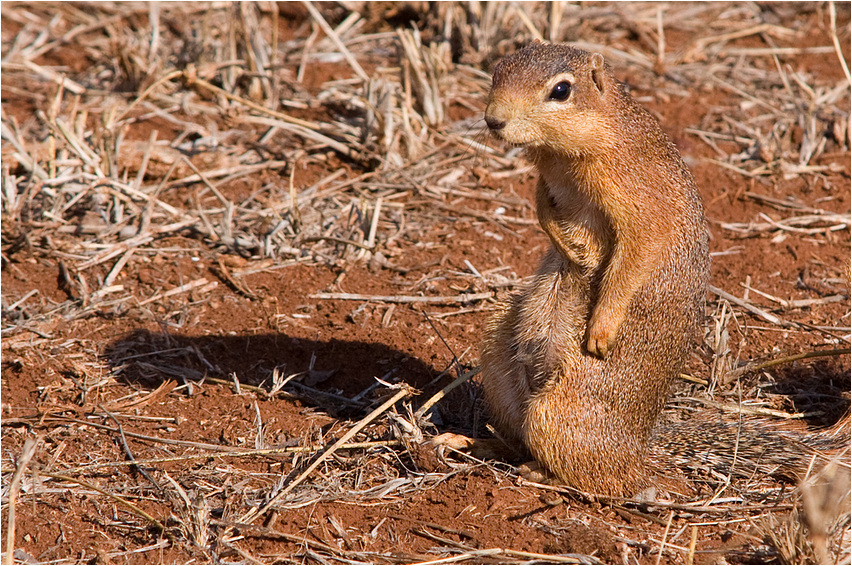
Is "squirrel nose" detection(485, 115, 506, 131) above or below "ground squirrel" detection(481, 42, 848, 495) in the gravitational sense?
above

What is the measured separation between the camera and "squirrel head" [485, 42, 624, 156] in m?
3.76

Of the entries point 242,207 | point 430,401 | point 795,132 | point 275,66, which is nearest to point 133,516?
point 430,401

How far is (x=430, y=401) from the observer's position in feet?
14.8

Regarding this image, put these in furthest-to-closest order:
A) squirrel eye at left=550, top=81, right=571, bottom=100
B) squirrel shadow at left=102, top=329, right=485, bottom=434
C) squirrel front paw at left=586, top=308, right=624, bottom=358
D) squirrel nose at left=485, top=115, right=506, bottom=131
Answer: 1. squirrel shadow at left=102, top=329, right=485, bottom=434
2. squirrel front paw at left=586, top=308, right=624, bottom=358
3. squirrel eye at left=550, top=81, right=571, bottom=100
4. squirrel nose at left=485, top=115, right=506, bottom=131

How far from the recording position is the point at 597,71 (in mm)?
3980

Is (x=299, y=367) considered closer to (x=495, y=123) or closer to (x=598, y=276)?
(x=598, y=276)

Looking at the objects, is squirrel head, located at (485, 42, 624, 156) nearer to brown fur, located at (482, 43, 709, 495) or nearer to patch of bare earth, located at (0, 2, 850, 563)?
brown fur, located at (482, 43, 709, 495)

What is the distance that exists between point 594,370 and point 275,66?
14.8 feet

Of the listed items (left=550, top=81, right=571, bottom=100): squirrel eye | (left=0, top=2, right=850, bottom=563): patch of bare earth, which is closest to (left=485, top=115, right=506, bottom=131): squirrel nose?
(left=550, top=81, right=571, bottom=100): squirrel eye

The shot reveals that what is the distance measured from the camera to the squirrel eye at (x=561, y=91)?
12.6 feet

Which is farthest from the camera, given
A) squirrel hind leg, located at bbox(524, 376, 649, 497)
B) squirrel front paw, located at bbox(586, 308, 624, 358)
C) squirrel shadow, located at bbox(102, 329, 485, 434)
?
squirrel shadow, located at bbox(102, 329, 485, 434)

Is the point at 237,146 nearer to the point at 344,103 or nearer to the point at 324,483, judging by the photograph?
the point at 344,103

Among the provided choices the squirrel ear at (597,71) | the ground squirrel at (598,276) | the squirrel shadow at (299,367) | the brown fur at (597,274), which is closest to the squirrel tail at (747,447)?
the ground squirrel at (598,276)

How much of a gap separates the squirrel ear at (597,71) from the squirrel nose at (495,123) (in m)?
0.55
